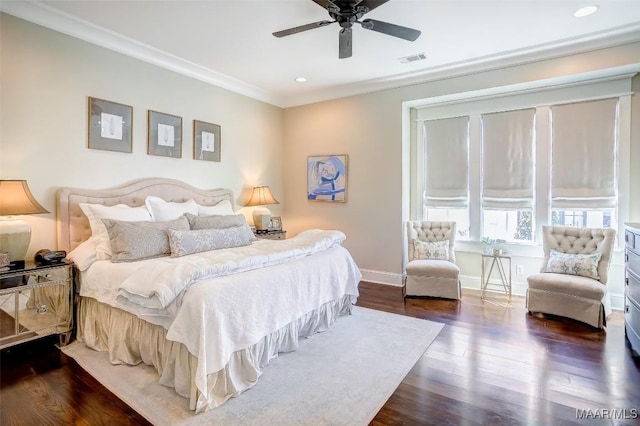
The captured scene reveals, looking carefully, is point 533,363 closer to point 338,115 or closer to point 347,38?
point 347,38

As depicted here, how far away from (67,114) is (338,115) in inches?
139

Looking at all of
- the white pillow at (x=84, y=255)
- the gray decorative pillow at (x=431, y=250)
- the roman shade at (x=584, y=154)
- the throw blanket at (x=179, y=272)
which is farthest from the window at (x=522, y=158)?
the white pillow at (x=84, y=255)

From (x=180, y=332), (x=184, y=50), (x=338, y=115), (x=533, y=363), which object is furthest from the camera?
(x=338, y=115)

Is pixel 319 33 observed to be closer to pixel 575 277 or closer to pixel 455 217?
pixel 455 217

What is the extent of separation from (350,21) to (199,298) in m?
2.37

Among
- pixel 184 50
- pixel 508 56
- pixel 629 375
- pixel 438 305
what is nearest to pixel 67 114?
pixel 184 50

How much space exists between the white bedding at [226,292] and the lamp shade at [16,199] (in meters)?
0.66

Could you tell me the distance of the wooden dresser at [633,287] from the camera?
2.69 meters

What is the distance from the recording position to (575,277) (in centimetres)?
348

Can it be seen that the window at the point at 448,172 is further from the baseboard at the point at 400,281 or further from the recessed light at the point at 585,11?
the recessed light at the point at 585,11

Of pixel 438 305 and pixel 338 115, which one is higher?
pixel 338 115

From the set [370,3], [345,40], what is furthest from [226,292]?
[370,3]

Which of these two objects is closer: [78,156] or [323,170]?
[78,156]

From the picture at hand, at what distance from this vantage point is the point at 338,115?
530 cm
